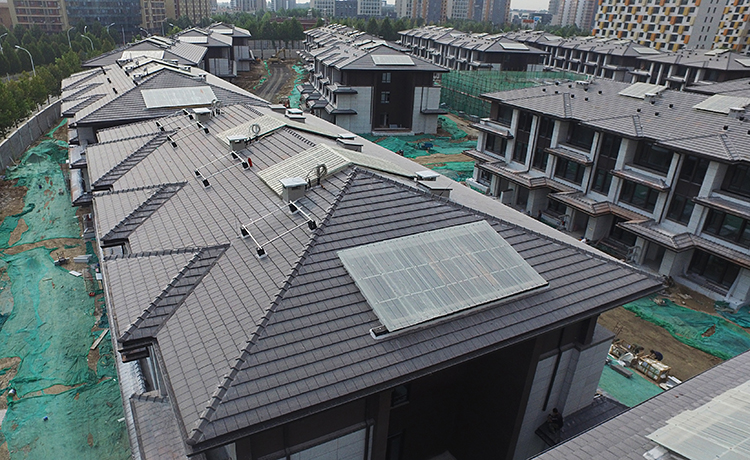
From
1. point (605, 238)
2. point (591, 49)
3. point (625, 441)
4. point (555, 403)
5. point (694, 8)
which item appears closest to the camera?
point (625, 441)

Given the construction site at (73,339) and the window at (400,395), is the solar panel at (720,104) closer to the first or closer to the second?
the construction site at (73,339)

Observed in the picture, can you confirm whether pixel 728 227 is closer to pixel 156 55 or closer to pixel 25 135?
pixel 156 55

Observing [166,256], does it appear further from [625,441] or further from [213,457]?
[625,441]

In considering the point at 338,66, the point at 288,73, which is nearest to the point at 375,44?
the point at 338,66

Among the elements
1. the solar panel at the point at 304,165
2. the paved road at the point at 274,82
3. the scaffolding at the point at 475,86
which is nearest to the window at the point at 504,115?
the scaffolding at the point at 475,86

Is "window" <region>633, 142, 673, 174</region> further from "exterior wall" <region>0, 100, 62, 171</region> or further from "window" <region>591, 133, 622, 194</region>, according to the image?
"exterior wall" <region>0, 100, 62, 171</region>

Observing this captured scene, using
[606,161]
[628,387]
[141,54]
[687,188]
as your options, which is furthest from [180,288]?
[141,54]
